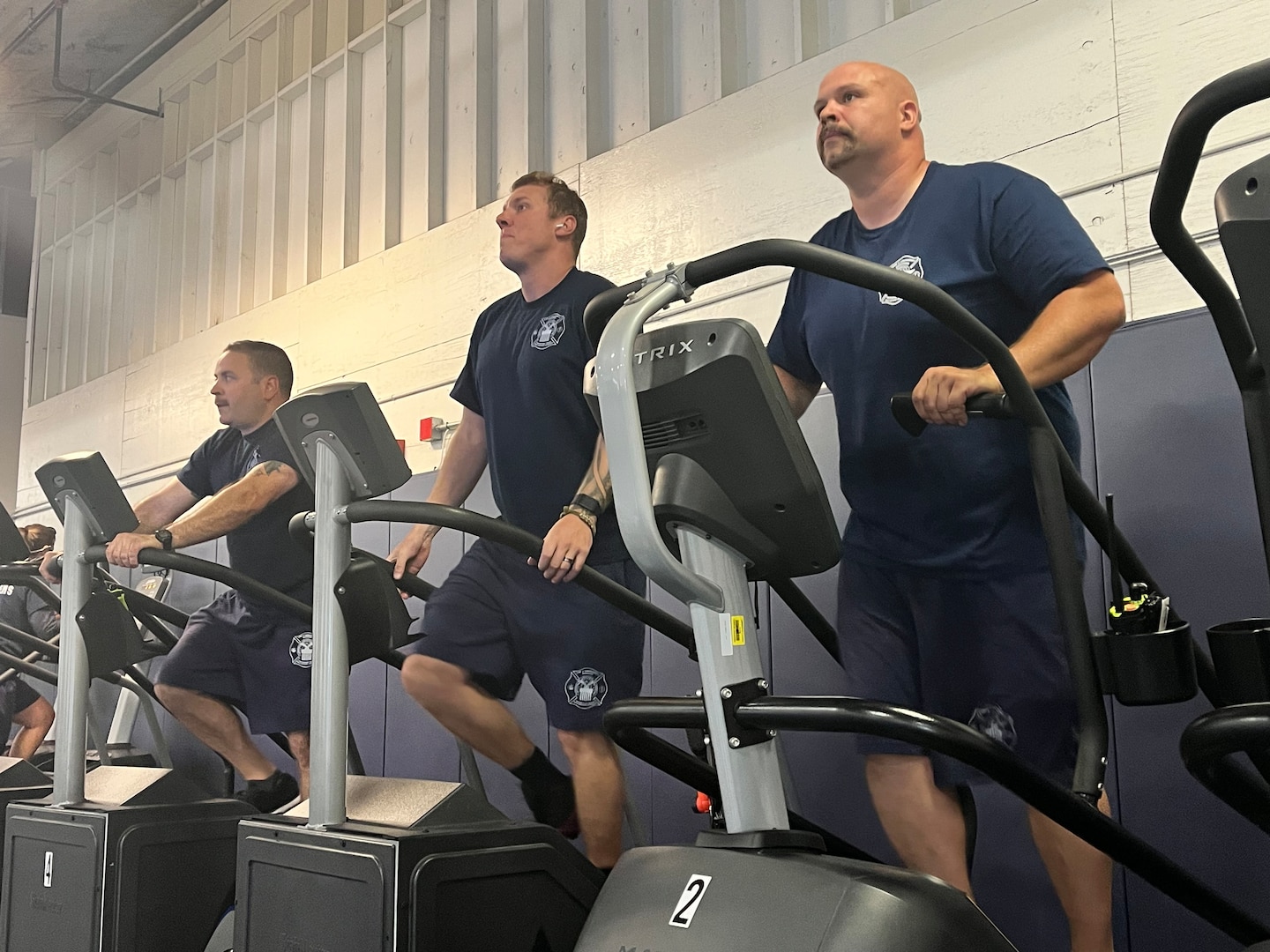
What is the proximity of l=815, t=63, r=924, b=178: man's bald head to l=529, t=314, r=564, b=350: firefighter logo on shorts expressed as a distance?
1.03m

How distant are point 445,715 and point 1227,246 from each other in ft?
8.32

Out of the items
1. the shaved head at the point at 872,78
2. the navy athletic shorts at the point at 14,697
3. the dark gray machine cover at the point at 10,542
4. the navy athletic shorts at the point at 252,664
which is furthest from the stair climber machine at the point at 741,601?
the navy athletic shorts at the point at 14,697

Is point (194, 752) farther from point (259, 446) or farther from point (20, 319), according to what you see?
point (20, 319)

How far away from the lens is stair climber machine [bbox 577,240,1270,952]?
4.87ft

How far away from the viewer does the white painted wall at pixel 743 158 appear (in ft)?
9.53

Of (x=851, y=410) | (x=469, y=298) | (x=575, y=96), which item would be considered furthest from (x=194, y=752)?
(x=851, y=410)

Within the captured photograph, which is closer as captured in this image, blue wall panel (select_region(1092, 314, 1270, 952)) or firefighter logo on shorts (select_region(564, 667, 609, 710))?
blue wall panel (select_region(1092, 314, 1270, 952))

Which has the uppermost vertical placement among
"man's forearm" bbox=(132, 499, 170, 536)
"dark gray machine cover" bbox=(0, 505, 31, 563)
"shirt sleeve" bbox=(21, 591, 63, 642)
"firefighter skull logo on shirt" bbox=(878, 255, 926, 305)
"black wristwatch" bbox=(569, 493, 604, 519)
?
"firefighter skull logo on shirt" bbox=(878, 255, 926, 305)

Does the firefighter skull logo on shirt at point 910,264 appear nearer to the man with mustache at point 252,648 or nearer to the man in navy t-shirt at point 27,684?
the man with mustache at point 252,648

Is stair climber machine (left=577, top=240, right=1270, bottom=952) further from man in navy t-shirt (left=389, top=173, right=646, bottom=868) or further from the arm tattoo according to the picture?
the arm tattoo

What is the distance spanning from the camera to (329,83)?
19.8ft

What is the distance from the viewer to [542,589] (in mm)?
3363

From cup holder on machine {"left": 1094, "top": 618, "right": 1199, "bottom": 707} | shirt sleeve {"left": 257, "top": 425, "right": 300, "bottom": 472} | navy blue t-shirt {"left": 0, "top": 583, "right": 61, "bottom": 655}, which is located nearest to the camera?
cup holder on machine {"left": 1094, "top": 618, "right": 1199, "bottom": 707}

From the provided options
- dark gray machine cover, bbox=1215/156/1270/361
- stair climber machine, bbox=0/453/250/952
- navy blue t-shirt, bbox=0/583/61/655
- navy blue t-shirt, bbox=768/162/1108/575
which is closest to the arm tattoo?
navy blue t-shirt, bbox=768/162/1108/575
